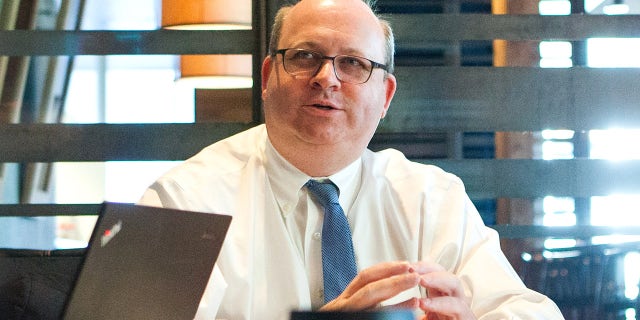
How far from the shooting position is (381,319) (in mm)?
971

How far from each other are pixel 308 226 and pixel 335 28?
0.45 m

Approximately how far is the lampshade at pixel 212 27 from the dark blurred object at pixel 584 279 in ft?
3.50

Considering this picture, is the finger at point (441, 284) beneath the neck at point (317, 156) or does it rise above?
beneath

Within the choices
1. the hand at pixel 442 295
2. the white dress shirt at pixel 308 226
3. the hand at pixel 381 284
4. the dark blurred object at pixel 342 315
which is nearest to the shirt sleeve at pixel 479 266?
the white dress shirt at pixel 308 226

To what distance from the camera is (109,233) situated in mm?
1232

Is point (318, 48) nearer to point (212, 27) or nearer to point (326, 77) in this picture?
point (326, 77)

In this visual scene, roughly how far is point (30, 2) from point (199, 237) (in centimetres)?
187

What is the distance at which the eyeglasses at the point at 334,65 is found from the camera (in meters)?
2.17

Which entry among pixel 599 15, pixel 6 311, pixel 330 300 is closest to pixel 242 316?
pixel 330 300

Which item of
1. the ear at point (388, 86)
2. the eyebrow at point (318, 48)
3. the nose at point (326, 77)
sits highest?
the eyebrow at point (318, 48)

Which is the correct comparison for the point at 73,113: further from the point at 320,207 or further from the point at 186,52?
the point at 320,207

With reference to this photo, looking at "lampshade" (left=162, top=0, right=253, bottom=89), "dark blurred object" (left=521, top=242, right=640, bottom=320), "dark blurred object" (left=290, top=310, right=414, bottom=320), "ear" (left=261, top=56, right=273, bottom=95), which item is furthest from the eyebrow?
"dark blurred object" (left=290, top=310, right=414, bottom=320)

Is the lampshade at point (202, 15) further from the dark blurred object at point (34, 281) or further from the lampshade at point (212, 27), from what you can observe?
the dark blurred object at point (34, 281)

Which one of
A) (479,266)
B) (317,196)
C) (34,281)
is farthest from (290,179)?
(34,281)
